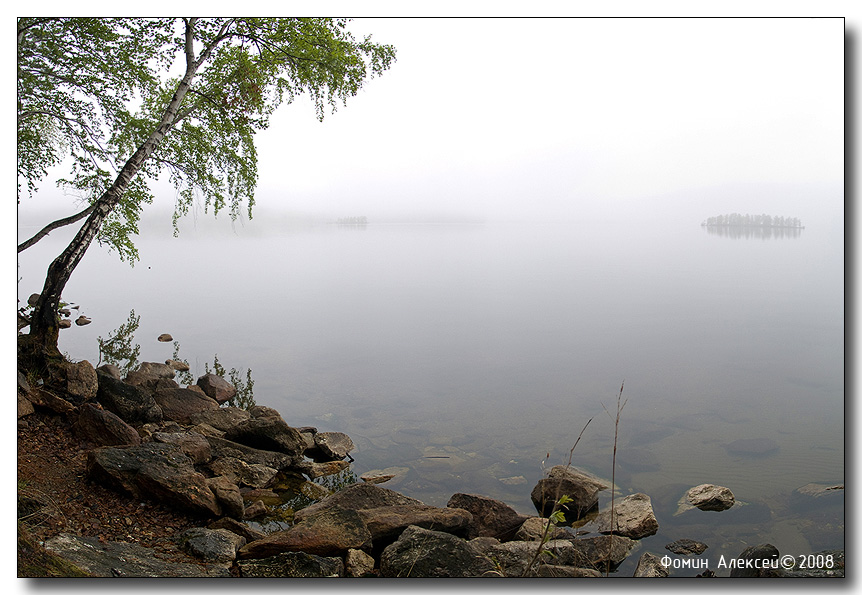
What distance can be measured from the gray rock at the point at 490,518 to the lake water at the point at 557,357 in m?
1.10

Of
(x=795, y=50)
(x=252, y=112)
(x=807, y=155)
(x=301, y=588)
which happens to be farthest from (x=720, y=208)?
(x=301, y=588)

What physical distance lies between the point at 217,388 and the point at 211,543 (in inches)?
282

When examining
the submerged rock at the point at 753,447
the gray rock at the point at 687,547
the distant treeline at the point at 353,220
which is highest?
the distant treeline at the point at 353,220

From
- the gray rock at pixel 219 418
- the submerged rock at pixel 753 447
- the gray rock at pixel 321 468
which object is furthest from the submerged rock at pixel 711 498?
the gray rock at pixel 219 418

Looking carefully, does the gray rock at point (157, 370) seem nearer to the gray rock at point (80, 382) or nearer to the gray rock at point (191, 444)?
→ the gray rock at point (80, 382)

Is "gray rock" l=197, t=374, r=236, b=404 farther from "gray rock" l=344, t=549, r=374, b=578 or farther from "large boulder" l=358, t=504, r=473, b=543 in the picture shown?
"gray rock" l=344, t=549, r=374, b=578

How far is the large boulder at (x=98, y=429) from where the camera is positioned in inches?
281

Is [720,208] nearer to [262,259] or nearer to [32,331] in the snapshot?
[32,331]

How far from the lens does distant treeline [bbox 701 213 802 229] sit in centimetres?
954

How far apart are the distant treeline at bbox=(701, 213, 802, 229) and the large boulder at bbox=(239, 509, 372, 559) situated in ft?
25.1

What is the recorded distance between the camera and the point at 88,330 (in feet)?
57.9

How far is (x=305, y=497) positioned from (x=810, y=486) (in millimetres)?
7096

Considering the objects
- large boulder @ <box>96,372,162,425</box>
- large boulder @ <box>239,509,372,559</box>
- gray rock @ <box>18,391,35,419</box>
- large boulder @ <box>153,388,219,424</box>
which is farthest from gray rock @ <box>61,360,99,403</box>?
large boulder @ <box>239,509,372,559</box>

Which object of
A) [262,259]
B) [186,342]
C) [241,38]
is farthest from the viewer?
[262,259]
